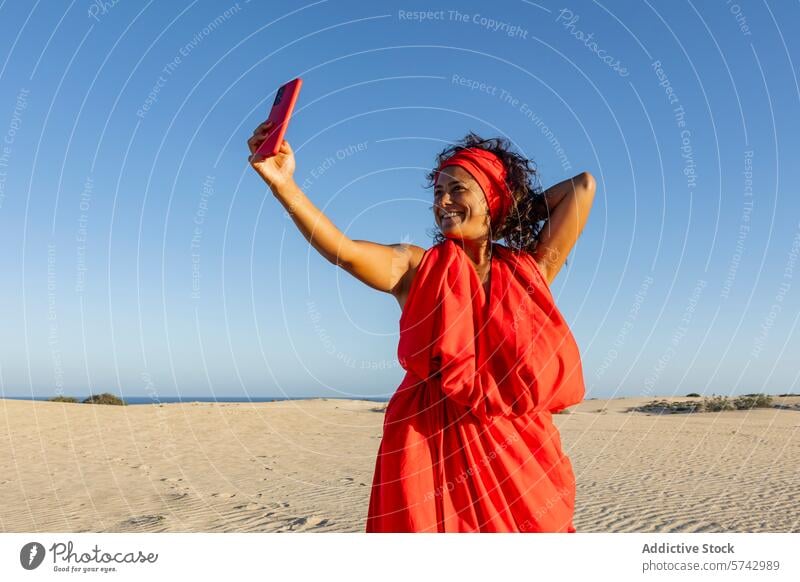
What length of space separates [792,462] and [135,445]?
20.3 m

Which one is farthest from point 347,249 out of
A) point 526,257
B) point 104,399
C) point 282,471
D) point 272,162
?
point 104,399

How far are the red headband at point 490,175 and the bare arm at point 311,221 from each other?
2.63ft

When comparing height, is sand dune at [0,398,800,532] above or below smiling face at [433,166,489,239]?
below

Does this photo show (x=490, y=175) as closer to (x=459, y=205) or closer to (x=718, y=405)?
(x=459, y=205)

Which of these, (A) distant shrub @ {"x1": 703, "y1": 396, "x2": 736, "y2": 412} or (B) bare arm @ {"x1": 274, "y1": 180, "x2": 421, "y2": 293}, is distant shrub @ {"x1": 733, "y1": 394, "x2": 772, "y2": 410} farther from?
(B) bare arm @ {"x1": 274, "y1": 180, "x2": 421, "y2": 293}

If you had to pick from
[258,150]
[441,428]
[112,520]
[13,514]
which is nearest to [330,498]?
[112,520]

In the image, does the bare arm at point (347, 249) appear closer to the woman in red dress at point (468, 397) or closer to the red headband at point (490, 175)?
the woman in red dress at point (468, 397)

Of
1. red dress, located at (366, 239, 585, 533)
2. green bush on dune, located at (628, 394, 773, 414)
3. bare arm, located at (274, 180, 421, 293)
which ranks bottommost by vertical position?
green bush on dune, located at (628, 394, 773, 414)

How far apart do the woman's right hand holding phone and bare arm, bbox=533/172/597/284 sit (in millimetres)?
1593

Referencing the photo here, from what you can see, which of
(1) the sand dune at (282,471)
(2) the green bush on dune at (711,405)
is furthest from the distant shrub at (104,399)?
(2) the green bush on dune at (711,405)

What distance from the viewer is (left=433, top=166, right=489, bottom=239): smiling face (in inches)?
134

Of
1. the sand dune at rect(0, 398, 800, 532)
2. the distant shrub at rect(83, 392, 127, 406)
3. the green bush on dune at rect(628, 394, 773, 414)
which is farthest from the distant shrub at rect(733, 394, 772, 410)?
the distant shrub at rect(83, 392, 127, 406)
